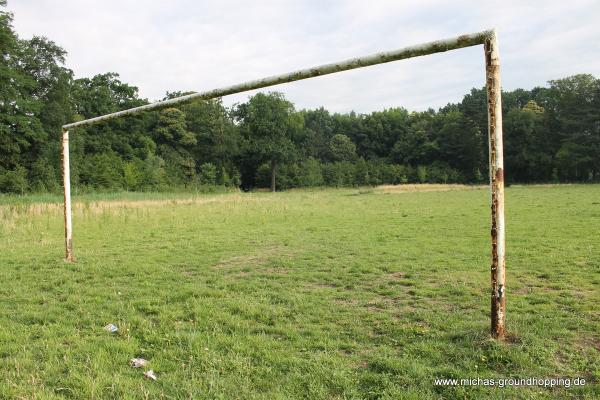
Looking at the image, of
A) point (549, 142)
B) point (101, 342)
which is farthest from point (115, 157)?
point (549, 142)

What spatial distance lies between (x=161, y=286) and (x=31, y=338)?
2.39 m

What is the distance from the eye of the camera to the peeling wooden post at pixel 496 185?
4.23 meters

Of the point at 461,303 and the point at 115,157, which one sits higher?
the point at 115,157

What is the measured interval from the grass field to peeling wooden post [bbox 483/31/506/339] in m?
Result: 0.33

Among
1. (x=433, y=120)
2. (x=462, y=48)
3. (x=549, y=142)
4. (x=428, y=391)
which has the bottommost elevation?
(x=428, y=391)

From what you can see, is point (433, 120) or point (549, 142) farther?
point (433, 120)

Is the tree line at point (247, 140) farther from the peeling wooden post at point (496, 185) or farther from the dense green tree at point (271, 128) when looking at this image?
the peeling wooden post at point (496, 185)

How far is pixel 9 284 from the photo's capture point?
7141 millimetres

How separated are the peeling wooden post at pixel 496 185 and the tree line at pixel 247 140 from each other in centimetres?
4006

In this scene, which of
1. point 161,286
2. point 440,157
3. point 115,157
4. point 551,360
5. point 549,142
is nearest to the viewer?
point 551,360

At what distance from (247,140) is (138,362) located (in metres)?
68.6

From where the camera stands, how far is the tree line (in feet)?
144

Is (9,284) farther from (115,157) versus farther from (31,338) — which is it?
(115,157)

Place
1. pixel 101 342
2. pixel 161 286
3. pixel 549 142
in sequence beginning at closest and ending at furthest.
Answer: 1. pixel 101 342
2. pixel 161 286
3. pixel 549 142
